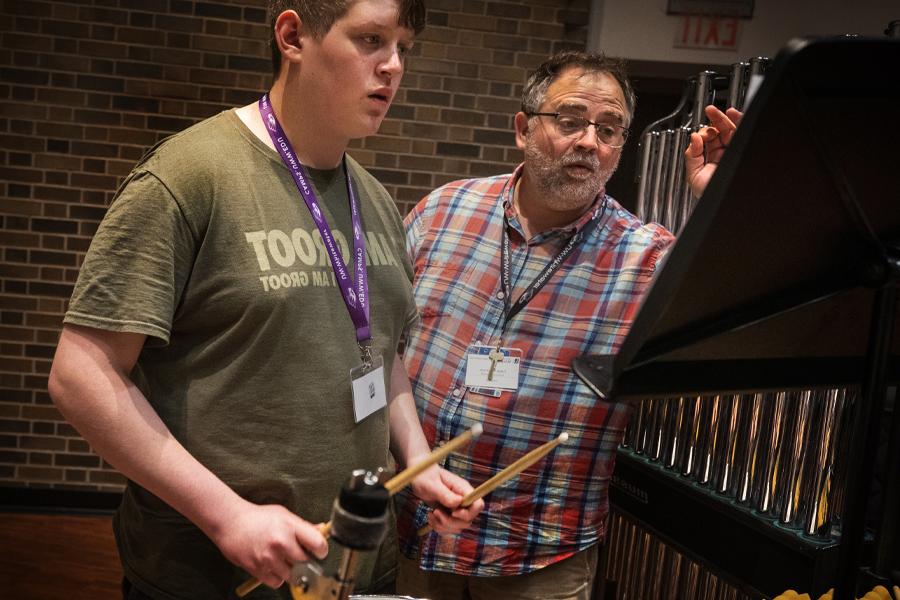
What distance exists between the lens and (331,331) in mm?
1390

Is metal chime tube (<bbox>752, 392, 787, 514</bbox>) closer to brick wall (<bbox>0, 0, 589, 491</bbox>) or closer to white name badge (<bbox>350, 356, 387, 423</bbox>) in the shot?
A: white name badge (<bbox>350, 356, 387, 423</bbox>)

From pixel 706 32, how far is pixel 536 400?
9.26ft

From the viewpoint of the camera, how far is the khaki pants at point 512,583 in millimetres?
2100

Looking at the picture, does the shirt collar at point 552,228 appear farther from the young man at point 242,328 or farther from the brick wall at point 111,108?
the brick wall at point 111,108

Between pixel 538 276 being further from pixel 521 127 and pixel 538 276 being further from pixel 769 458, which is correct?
pixel 769 458

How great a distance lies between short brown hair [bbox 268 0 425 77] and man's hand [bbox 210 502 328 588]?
0.70 m

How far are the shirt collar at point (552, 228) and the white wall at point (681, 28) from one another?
220 centimetres

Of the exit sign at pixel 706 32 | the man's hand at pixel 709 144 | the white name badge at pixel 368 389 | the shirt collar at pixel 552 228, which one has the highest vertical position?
the exit sign at pixel 706 32

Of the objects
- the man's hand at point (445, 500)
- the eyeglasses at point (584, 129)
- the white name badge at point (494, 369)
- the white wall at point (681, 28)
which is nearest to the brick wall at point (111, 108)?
the white wall at point (681, 28)

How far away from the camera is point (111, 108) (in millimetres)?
4258

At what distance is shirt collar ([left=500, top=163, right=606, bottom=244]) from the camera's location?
7.35ft

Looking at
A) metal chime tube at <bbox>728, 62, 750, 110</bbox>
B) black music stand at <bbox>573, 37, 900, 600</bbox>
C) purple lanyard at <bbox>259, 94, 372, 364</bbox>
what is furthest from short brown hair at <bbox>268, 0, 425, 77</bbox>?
metal chime tube at <bbox>728, 62, 750, 110</bbox>

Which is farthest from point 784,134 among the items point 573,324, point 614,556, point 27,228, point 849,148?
point 27,228

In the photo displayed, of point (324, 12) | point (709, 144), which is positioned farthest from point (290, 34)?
point (709, 144)
